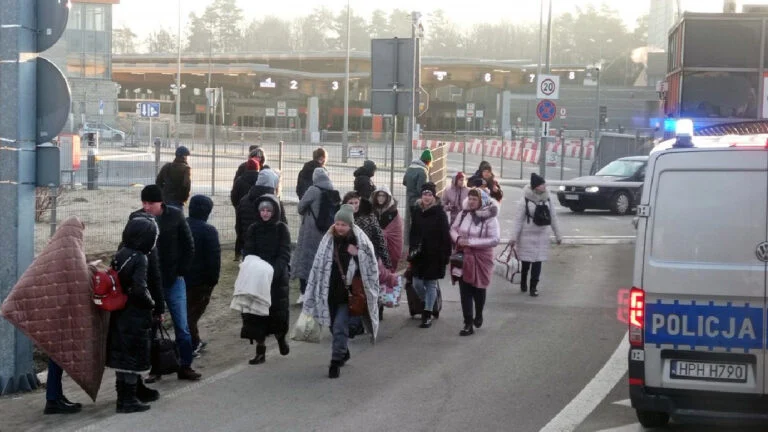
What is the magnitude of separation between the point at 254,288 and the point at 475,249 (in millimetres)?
3212

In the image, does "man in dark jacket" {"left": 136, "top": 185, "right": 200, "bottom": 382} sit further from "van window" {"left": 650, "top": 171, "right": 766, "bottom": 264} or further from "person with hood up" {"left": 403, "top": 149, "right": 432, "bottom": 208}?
"person with hood up" {"left": 403, "top": 149, "right": 432, "bottom": 208}

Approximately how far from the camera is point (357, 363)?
34.4 ft

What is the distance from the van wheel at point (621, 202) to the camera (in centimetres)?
2891

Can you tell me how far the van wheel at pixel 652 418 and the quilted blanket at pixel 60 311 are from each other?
4.21 metres

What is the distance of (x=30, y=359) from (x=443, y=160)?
15072 millimetres

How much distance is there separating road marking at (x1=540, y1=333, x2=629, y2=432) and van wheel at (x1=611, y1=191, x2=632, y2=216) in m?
18.1

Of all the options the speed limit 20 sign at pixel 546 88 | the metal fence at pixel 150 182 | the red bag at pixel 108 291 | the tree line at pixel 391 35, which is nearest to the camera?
the red bag at pixel 108 291

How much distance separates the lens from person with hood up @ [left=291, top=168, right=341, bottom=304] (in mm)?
12508

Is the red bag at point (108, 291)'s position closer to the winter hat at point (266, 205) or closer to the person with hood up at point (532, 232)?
the winter hat at point (266, 205)

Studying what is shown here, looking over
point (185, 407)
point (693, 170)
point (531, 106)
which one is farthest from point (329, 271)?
point (531, 106)

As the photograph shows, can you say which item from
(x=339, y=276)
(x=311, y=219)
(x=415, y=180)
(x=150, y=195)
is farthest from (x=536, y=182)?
(x=150, y=195)

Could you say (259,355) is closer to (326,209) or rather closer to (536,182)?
(326,209)

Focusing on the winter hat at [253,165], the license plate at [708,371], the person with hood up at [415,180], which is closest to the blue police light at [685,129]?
the license plate at [708,371]

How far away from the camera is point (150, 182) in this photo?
24.2m
